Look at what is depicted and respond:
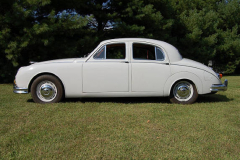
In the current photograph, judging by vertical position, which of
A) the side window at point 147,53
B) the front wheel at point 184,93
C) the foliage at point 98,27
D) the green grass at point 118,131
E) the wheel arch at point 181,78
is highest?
the foliage at point 98,27

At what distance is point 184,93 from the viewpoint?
596 centimetres

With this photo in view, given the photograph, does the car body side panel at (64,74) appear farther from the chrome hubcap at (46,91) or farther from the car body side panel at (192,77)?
the car body side panel at (192,77)

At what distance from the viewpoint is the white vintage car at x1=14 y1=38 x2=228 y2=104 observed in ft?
18.8

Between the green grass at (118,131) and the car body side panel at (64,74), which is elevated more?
the car body side panel at (64,74)

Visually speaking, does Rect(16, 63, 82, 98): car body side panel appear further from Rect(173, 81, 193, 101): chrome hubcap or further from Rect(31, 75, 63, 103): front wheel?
Rect(173, 81, 193, 101): chrome hubcap

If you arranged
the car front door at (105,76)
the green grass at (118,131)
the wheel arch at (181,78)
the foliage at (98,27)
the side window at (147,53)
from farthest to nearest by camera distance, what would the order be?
the foliage at (98,27)
the side window at (147,53)
the wheel arch at (181,78)
the car front door at (105,76)
the green grass at (118,131)

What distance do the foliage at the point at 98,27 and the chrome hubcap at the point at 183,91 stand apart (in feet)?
26.3

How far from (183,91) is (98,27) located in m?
14.0

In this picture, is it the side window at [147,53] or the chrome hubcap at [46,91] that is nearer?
the chrome hubcap at [46,91]

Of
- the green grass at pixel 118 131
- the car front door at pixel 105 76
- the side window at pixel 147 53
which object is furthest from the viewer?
the side window at pixel 147 53

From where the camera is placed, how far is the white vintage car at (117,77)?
18.8 ft

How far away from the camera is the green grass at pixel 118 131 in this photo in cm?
297

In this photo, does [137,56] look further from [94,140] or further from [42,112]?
[94,140]

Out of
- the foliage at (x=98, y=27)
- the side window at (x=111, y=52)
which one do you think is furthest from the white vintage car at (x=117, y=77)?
the foliage at (x=98, y=27)
